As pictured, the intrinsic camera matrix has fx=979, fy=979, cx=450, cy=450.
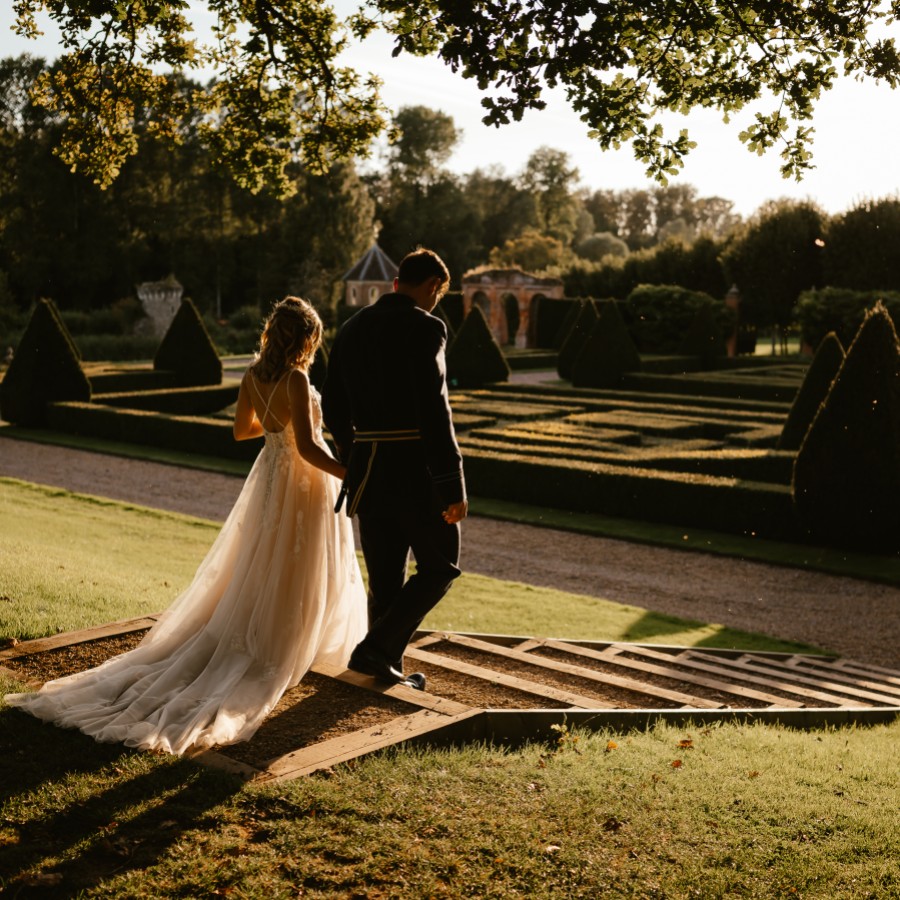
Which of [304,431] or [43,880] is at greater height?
[304,431]

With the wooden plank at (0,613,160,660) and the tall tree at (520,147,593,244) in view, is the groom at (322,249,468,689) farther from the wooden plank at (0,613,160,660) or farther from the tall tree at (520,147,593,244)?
the tall tree at (520,147,593,244)

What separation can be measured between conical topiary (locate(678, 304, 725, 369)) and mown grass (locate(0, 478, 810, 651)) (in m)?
24.6

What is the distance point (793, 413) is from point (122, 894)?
14.0 m

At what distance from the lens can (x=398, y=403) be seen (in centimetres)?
432

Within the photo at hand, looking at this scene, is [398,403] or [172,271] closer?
[398,403]

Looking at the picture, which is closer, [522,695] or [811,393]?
[522,695]

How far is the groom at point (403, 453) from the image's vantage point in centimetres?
416

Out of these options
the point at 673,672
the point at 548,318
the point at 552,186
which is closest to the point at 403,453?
the point at 673,672

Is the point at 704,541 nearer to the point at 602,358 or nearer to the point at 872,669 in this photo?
the point at 872,669

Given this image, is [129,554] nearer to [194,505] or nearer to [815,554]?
[194,505]

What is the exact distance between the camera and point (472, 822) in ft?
10.2

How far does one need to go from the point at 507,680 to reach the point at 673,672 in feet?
4.80

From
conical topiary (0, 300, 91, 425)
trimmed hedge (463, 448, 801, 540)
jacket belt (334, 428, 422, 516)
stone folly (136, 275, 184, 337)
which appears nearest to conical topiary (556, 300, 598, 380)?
conical topiary (0, 300, 91, 425)

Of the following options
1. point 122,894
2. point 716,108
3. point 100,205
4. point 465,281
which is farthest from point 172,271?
point 122,894
